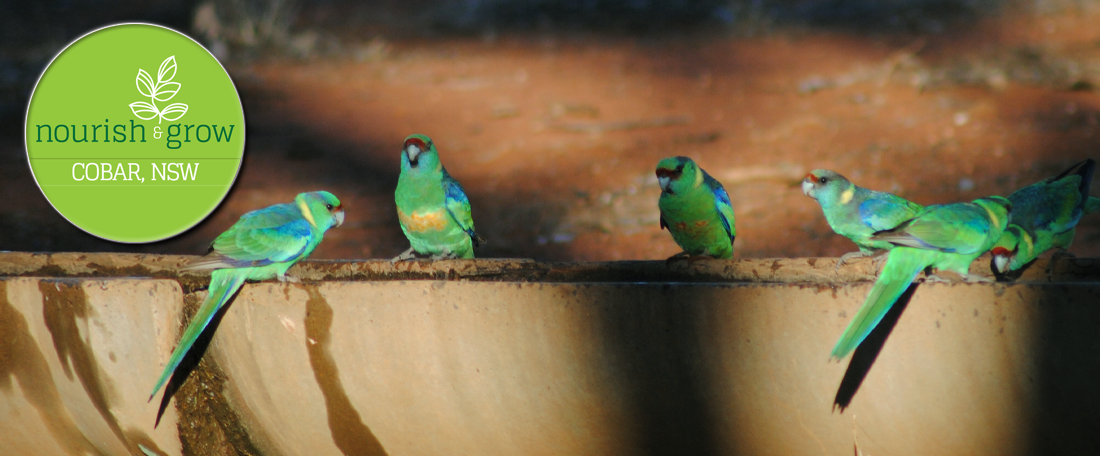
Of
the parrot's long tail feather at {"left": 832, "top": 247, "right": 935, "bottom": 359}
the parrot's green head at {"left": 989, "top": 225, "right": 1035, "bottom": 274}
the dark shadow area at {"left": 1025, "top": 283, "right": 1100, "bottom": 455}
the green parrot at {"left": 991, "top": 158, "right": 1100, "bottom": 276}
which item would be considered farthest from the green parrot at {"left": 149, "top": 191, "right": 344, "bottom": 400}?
the green parrot at {"left": 991, "top": 158, "right": 1100, "bottom": 276}

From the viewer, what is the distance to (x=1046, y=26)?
865 centimetres

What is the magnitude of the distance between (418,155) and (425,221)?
9.8 inches

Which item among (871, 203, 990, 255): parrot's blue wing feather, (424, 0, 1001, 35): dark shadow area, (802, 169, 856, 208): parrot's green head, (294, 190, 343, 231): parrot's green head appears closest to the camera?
(871, 203, 990, 255): parrot's blue wing feather

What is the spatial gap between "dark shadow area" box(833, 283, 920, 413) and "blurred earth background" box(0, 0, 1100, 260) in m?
3.40

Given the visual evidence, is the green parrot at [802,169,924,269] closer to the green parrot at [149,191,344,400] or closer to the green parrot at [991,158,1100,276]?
the green parrot at [991,158,1100,276]

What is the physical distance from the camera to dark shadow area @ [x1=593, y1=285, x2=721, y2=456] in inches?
71.4

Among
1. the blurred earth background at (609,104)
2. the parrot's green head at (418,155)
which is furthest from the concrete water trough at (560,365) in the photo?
the blurred earth background at (609,104)

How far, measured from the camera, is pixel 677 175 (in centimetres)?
260

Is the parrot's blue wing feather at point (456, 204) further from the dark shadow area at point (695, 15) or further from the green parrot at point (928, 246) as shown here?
the dark shadow area at point (695, 15)

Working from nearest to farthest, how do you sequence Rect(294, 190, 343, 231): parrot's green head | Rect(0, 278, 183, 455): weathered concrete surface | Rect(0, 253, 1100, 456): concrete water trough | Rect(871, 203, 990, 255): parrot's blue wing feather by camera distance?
Rect(0, 253, 1100, 456): concrete water trough < Rect(871, 203, 990, 255): parrot's blue wing feather < Rect(0, 278, 183, 455): weathered concrete surface < Rect(294, 190, 343, 231): parrot's green head

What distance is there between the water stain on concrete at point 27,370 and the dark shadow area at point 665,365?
→ 67.9 inches

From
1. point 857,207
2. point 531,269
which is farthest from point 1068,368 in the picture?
point 531,269

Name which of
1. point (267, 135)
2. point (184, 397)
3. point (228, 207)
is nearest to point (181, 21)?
point (267, 135)

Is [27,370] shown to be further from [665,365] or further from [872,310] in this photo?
[872,310]
